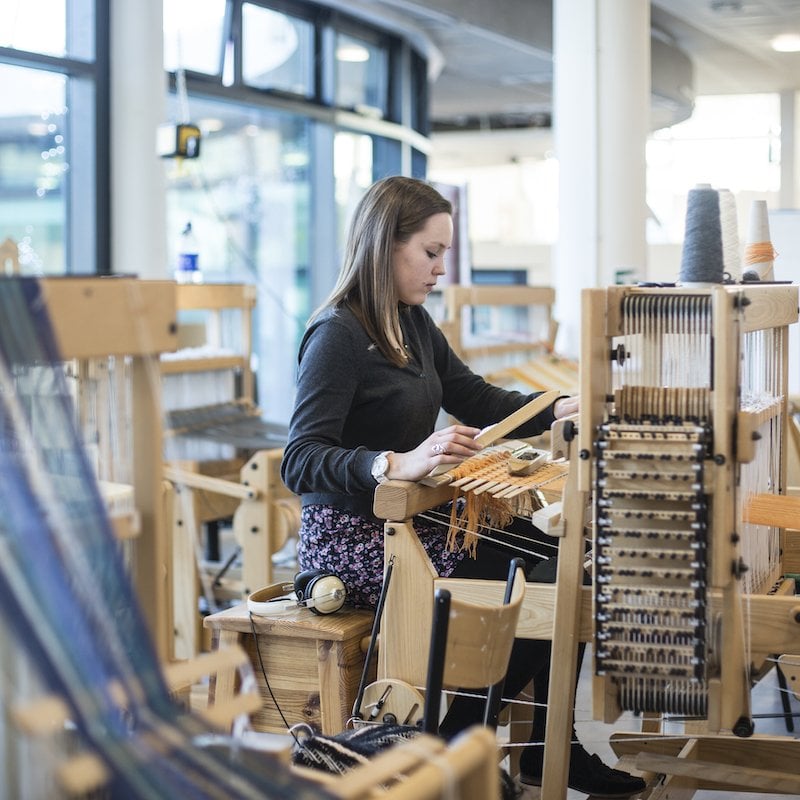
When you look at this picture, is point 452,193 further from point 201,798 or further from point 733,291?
point 201,798

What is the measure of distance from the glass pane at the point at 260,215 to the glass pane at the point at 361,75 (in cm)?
41

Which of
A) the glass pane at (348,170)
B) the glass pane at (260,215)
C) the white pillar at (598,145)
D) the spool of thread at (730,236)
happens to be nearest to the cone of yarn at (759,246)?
the spool of thread at (730,236)

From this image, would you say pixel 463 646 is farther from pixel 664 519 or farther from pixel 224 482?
pixel 224 482

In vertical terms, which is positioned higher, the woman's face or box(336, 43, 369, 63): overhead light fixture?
box(336, 43, 369, 63): overhead light fixture

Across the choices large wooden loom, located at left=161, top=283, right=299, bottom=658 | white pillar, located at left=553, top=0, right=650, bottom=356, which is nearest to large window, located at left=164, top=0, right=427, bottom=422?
white pillar, located at left=553, top=0, right=650, bottom=356

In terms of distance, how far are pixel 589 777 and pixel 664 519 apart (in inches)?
33.6

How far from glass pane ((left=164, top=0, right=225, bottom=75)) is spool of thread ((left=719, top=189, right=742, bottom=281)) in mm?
→ 3663

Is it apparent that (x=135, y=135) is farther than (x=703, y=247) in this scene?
Yes

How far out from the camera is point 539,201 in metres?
14.7

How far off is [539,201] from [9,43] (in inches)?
417

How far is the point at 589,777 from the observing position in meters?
2.32

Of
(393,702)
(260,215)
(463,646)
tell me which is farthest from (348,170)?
(463,646)

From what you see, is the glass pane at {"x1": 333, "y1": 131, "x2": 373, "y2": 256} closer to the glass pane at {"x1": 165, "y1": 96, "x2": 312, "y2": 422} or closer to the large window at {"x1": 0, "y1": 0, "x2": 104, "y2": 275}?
the glass pane at {"x1": 165, "y1": 96, "x2": 312, "y2": 422}

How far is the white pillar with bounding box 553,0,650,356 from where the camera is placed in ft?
19.9
